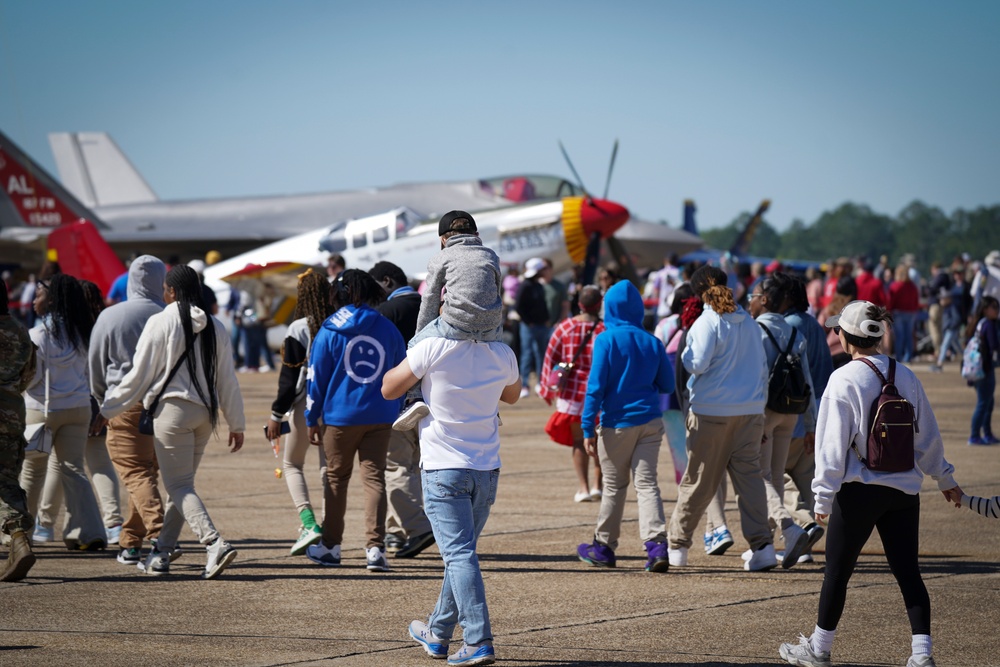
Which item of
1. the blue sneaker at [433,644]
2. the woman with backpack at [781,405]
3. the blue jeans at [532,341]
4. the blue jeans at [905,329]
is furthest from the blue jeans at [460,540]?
the blue jeans at [905,329]

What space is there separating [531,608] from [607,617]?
1.57 feet

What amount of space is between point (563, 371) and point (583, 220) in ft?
42.0

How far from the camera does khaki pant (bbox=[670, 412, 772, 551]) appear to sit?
7293 millimetres

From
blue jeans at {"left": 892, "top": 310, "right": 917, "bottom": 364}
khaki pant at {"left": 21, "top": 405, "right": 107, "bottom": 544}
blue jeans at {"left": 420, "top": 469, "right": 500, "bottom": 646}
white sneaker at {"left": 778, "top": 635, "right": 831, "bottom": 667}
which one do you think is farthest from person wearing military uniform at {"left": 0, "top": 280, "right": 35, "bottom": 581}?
blue jeans at {"left": 892, "top": 310, "right": 917, "bottom": 364}

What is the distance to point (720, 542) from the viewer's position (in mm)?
8047

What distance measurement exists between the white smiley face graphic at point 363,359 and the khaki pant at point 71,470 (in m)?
2.05

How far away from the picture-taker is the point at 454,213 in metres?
5.67

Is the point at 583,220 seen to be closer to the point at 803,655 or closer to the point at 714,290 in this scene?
the point at 714,290

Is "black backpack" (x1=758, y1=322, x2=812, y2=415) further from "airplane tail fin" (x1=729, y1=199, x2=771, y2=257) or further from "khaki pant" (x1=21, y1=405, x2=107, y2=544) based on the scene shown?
"airplane tail fin" (x1=729, y1=199, x2=771, y2=257)

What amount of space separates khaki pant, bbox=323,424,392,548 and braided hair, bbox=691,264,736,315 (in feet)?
7.10

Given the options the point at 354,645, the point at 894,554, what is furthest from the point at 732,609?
the point at 354,645

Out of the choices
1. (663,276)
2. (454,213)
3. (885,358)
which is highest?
(454,213)

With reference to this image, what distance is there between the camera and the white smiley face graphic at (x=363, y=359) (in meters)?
7.49

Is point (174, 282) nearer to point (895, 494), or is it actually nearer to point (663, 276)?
point (895, 494)
